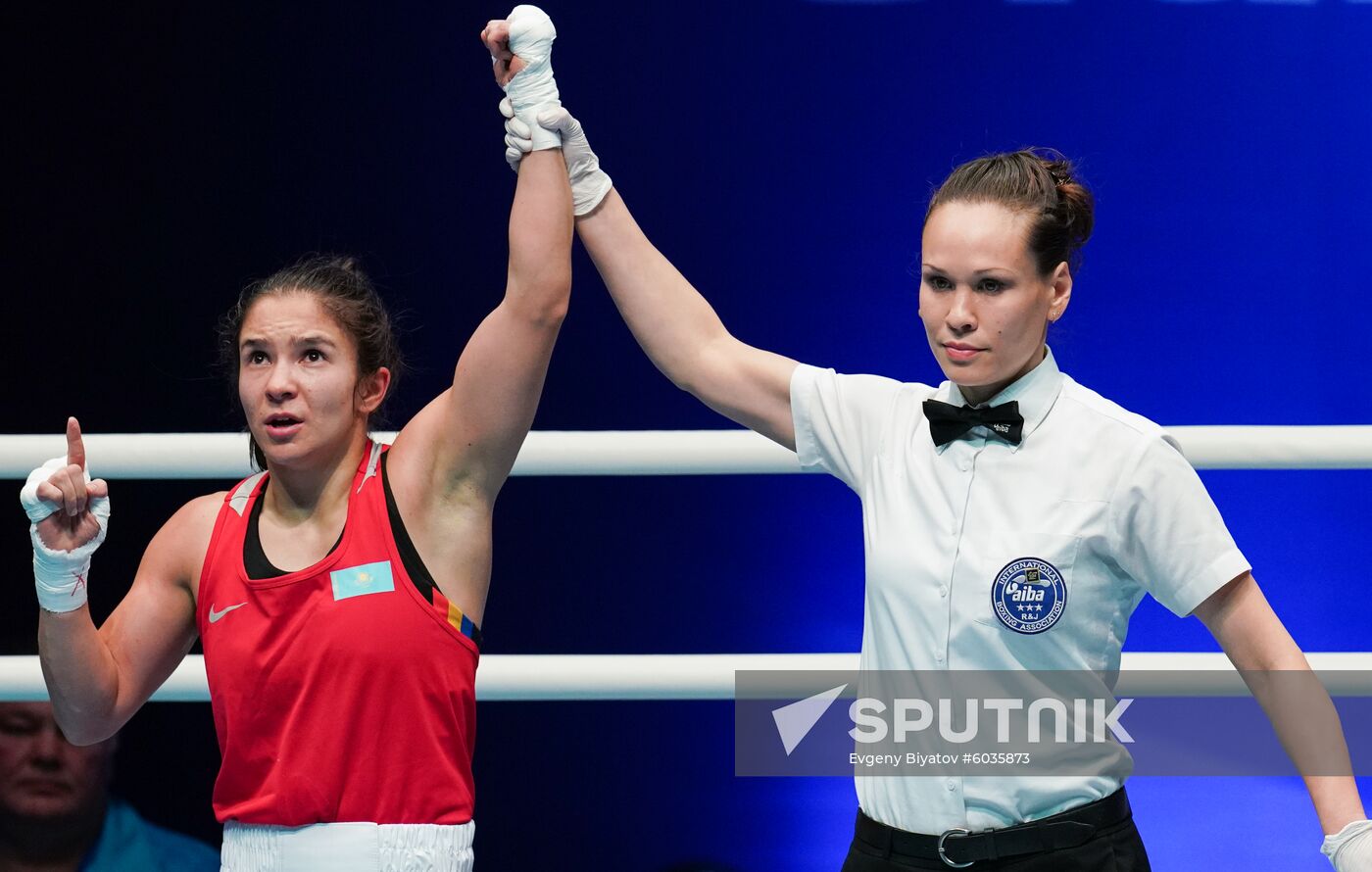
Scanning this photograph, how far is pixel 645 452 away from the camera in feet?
6.60

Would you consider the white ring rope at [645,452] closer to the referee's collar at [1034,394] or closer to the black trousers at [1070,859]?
the referee's collar at [1034,394]

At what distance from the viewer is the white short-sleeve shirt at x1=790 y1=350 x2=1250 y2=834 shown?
1.58 metres

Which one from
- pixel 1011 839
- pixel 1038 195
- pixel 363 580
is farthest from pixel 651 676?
pixel 1038 195

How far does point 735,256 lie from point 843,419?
1805 millimetres

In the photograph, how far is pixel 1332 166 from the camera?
352 centimetres

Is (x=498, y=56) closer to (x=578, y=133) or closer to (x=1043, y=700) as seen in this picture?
(x=578, y=133)

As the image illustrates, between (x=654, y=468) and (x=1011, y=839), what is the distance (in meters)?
0.68

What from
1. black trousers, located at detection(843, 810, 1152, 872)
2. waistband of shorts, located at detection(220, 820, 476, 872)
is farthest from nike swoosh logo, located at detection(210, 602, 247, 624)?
black trousers, located at detection(843, 810, 1152, 872)

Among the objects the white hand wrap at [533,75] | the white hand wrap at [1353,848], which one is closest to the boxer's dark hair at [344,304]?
the white hand wrap at [533,75]

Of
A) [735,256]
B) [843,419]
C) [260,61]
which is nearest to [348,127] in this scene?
[260,61]

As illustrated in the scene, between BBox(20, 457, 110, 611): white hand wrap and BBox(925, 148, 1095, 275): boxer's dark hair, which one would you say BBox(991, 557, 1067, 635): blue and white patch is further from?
BBox(20, 457, 110, 611): white hand wrap

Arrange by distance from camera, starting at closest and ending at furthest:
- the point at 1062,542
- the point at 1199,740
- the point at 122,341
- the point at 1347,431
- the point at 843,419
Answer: the point at 1062,542
the point at 843,419
the point at 1347,431
the point at 1199,740
the point at 122,341

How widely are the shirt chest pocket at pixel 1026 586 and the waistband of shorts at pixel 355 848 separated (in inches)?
23.2

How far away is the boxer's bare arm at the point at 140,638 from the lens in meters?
1.76
